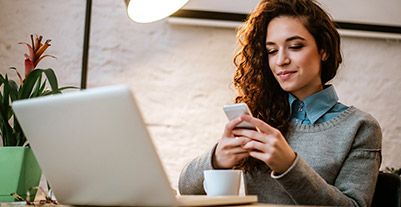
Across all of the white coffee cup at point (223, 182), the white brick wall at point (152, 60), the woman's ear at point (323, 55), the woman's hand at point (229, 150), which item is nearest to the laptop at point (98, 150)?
the white coffee cup at point (223, 182)

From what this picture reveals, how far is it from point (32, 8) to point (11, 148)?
3.17 feet

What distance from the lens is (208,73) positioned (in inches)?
85.0

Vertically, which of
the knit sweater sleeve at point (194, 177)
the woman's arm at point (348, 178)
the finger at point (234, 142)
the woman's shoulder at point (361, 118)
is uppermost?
the finger at point (234, 142)

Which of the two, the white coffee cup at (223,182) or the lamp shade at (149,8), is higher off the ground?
the lamp shade at (149,8)

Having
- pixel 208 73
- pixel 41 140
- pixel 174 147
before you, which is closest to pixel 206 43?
pixel 208 73

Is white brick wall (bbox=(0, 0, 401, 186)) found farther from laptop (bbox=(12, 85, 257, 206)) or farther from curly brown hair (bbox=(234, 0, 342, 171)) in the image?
laptop (bbox=(12, 85, 257, 206))

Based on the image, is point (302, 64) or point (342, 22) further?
point (342, 22)

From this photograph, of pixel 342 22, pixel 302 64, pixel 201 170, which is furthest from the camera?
pixel 342 22

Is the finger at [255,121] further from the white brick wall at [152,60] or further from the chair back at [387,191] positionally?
the white brick wall at [152,60]

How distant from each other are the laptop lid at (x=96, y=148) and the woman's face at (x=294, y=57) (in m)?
0.73

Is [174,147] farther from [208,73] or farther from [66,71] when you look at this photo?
[66,71]

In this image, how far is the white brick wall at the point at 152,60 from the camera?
2.08 meters

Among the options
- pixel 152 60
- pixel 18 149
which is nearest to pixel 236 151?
pixel 18 149

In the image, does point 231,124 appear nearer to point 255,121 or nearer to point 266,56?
point 255,121
